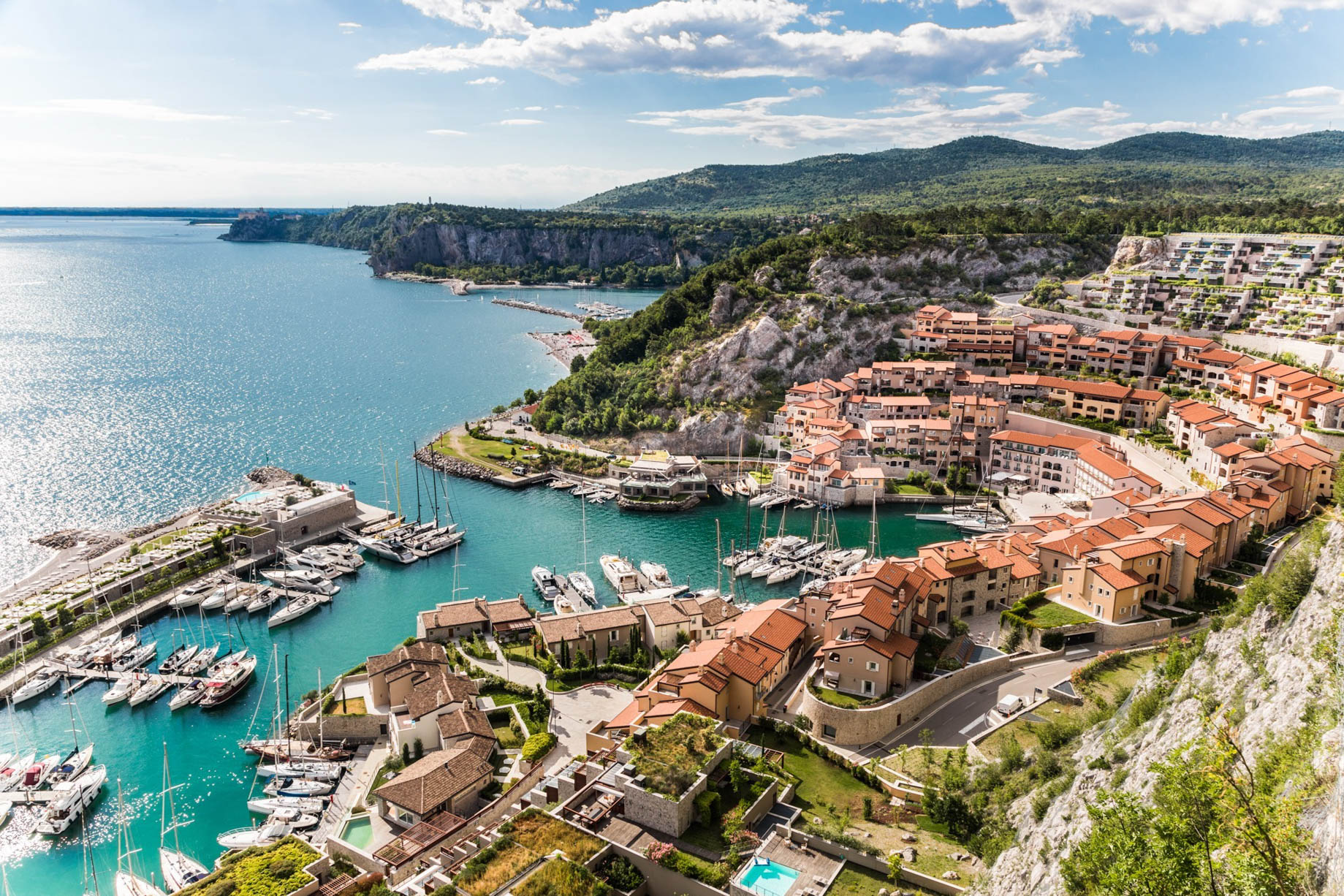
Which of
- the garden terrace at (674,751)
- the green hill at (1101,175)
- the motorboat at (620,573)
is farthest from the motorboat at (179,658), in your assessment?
the green hill at (1101,175)

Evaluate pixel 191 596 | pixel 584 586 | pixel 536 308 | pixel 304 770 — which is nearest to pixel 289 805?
pixel 304 770

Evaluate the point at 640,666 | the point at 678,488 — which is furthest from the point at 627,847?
the point at 678,488

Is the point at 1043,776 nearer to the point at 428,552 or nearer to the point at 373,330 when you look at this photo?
the point at 428,552

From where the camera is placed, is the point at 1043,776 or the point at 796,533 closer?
the point at 1043,776

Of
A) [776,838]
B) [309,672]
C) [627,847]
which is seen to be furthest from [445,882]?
[309,672]

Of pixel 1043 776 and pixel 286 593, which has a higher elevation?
pixel 1043 776

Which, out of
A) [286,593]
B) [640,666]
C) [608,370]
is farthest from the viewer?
[608,370]

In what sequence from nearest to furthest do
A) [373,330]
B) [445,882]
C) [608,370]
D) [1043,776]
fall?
[445,882], [1043,776], [608,370], [373,330]
